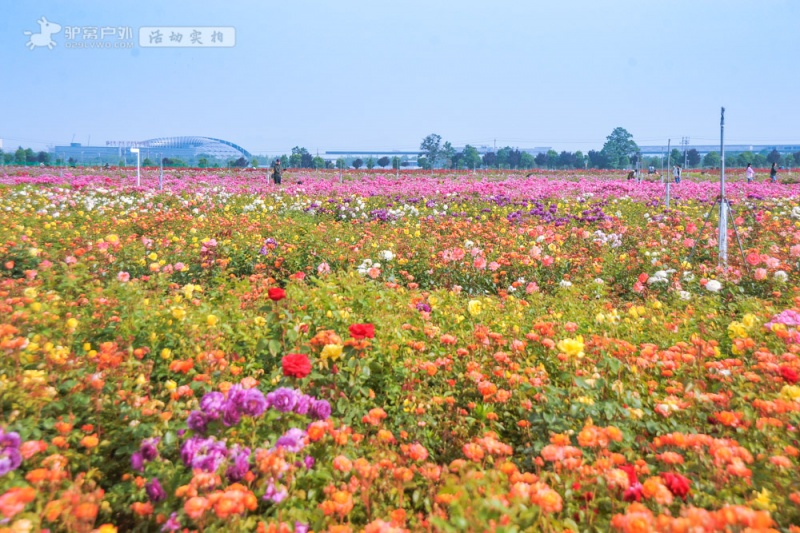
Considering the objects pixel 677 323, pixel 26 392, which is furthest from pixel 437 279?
pixel 26 392

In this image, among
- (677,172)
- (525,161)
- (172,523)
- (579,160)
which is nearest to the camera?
(172,523)

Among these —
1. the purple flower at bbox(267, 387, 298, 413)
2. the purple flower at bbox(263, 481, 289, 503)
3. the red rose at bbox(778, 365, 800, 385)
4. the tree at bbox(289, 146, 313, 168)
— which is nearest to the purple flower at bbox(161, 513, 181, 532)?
the purple flower at bbox(263, 481, 289, 503)

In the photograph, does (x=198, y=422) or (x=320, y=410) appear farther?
(x=320, y=410)

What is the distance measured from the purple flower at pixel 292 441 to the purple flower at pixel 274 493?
150mm

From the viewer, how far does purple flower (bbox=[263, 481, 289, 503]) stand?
5.64ft

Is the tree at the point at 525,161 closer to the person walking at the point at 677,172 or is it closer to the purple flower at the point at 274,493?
the person walking at the point at 677,172

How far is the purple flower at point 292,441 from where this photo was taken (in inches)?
73.6

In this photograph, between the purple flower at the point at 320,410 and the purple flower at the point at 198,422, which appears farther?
the purple flower at the point at 320,410

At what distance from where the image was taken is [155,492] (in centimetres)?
173

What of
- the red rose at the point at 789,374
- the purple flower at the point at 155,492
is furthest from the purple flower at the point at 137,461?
the red rose at the point at 789,374

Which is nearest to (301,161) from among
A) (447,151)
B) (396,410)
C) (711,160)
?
(447,151)

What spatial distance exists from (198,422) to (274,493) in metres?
0.37

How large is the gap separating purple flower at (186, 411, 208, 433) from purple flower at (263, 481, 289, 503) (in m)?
0.33

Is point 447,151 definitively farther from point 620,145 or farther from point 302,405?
point 302,405
